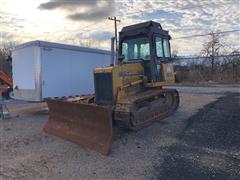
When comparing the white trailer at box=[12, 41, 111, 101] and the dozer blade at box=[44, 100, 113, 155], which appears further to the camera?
the white trailer at box=[12, 41, 111, 101]

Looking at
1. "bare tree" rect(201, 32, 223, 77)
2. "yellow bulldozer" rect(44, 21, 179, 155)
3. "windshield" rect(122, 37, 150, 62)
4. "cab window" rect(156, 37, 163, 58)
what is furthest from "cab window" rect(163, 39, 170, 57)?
"bare tree" rect(201, 32, 223, 77)

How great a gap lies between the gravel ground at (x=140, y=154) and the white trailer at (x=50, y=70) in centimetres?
193

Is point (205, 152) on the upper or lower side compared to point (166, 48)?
lower

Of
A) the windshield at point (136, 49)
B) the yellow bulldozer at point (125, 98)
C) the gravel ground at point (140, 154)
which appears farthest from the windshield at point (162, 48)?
the gravel ground at point (140, 154)

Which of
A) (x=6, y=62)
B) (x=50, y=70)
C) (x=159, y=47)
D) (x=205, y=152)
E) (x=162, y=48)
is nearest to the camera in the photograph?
(x=205, y=152)

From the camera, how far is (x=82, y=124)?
7707mm

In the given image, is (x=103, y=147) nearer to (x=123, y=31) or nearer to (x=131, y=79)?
(x=131, y=79)

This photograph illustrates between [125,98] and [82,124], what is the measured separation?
144 centimetres

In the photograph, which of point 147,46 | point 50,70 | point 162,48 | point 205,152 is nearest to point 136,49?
point 147,46

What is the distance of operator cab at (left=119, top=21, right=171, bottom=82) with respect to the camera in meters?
9.29

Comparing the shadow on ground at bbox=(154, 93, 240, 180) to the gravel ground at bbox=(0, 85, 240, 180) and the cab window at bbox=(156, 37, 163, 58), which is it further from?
the cab window at bbox=(156, 37, 163, 58)

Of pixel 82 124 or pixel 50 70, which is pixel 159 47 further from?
pixel 50 70

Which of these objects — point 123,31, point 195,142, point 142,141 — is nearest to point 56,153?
point 142,141

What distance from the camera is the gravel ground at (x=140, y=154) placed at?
5.48 m
